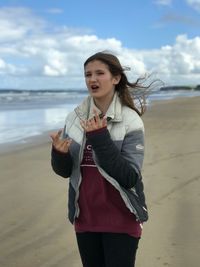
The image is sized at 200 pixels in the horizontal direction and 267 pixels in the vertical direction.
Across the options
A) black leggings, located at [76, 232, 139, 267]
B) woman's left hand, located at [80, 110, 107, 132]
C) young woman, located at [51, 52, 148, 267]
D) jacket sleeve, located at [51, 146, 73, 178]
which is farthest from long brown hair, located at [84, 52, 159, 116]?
black leggings, located at [76, 232, 139, 267]

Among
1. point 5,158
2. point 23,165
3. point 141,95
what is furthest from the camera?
point 5,158

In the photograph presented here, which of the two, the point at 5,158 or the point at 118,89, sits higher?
the point at 118,89

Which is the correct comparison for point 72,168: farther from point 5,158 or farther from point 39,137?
point 39,137

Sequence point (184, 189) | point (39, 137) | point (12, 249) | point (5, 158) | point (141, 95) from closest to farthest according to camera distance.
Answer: point (141, 95), point (12, 249), point (184, 189), point (5, 158), point (39, 137)

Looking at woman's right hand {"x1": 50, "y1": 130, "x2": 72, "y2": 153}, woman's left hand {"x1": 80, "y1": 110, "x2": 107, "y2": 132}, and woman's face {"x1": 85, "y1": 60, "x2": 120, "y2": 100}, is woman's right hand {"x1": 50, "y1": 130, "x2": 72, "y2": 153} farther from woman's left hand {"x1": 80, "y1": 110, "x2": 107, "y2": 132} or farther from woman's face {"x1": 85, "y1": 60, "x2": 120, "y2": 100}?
woman's face {"x1": 85, "y1": 60, "x2": 120, "y2": 100}

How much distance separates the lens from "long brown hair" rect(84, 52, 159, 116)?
280 centimetres

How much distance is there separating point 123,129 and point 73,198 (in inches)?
20.6

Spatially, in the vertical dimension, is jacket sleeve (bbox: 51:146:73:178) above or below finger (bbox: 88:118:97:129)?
below

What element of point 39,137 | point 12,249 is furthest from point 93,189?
point 39,137

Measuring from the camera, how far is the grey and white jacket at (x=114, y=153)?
8.29 ft

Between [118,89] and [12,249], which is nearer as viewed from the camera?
[118,89]

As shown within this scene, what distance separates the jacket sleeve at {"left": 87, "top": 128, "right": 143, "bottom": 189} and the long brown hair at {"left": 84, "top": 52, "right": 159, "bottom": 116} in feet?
1.15

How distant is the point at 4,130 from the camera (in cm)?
1452

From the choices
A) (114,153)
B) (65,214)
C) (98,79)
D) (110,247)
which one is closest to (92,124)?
(114,153)
